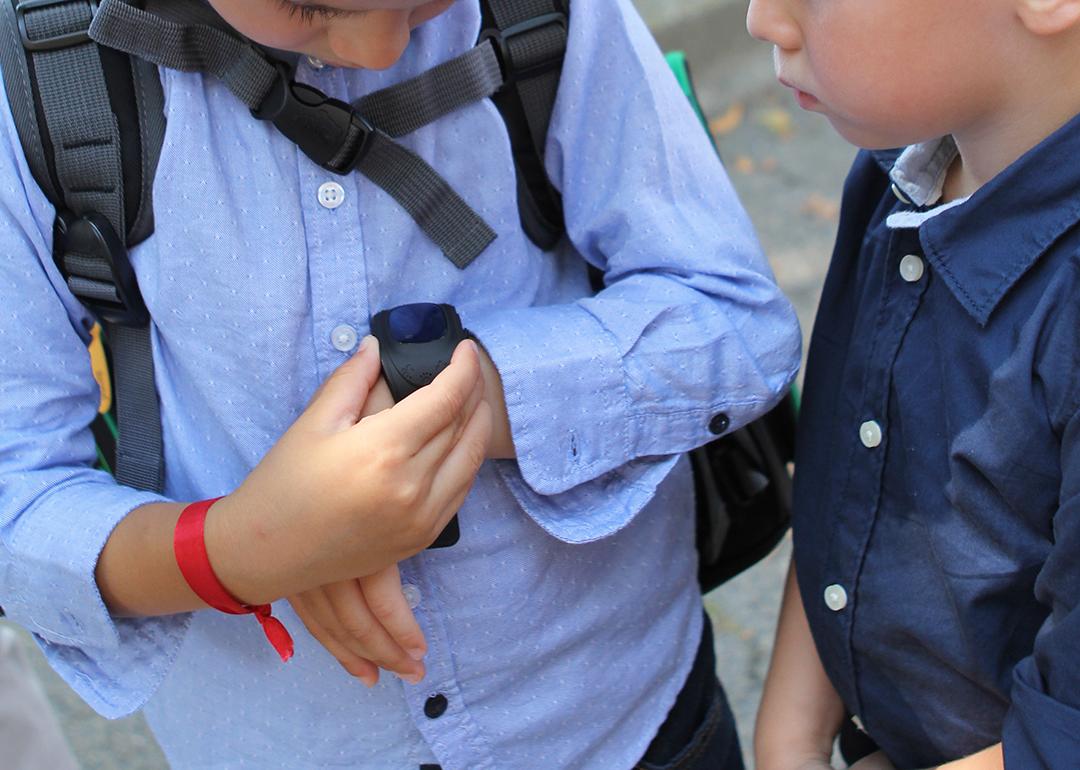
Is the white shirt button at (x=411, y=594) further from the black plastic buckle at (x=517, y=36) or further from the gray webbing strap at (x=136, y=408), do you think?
the black plastic buckle at (x=517, y=36)

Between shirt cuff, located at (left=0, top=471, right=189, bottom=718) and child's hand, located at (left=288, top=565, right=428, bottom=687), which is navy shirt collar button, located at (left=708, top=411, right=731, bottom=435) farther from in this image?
shirt cuff, located at (left=0, top=471, right=189, bottom=718)

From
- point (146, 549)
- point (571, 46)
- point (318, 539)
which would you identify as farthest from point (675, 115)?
point (146, 549)

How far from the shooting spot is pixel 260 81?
122cm

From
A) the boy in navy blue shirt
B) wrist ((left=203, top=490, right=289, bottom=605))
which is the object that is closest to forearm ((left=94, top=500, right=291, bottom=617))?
wrist ((left=203, top=490, right=289, bottom=605))

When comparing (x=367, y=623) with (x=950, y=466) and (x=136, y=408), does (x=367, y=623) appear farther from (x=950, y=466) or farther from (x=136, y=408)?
(x=950, y=466)

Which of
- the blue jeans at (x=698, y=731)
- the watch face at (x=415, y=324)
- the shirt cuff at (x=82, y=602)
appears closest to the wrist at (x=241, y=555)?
the shirt cuff at (x=82, y=602)

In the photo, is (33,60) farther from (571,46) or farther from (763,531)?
(763,531)

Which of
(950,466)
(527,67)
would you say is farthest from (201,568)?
(950,466)

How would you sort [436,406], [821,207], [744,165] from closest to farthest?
1. [436,406]
2. [821,207]
3. [744,165]

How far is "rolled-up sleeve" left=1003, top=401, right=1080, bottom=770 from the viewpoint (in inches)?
41.6

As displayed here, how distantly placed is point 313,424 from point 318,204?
0.23 meters

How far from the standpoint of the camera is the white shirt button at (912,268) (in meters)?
1.29

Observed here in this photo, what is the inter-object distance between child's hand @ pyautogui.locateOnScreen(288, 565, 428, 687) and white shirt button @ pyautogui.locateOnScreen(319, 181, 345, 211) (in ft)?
1.20

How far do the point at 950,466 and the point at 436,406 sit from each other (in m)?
0.50
